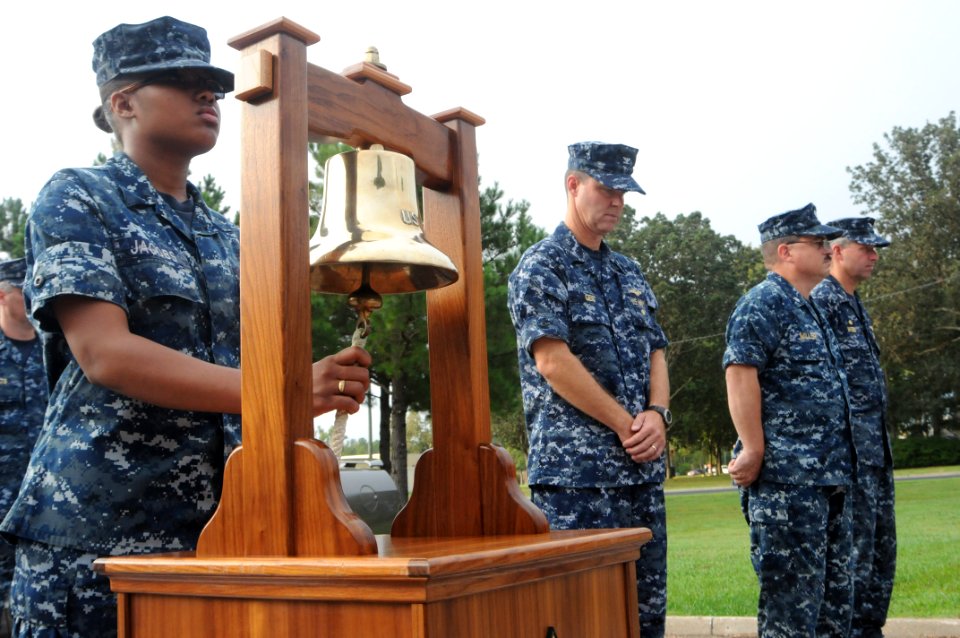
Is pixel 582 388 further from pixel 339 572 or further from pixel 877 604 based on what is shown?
pixel 877 604

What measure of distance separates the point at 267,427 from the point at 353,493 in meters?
8.55

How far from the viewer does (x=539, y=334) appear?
3.48 meters

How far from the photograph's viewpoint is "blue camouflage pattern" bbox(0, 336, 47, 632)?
5188mm

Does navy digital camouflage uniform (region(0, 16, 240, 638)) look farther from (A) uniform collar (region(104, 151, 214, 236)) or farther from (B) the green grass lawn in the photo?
(B) the green grass lawn

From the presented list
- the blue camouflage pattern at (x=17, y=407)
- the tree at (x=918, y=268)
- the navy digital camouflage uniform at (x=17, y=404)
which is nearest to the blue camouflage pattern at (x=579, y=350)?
the blue camouflage pattern at (x=17, y=407)

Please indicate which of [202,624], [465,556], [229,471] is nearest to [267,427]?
[229,471]

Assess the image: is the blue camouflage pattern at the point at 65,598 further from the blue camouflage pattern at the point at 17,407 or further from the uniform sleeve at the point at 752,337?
the blue camouflage pattern at the point at 17,407

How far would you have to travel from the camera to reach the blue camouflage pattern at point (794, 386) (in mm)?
4602

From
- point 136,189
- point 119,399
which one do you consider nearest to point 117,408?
point 119,399

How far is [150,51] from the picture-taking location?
2.08m

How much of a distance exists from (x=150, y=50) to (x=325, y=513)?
3.58ft

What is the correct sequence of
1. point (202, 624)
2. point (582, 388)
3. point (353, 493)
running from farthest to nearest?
point (353, 493), point (582, 388), point (202, 624)

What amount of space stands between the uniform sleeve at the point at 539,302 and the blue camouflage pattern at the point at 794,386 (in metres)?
1.49

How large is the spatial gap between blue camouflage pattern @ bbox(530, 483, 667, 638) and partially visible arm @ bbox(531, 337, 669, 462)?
165 mm
